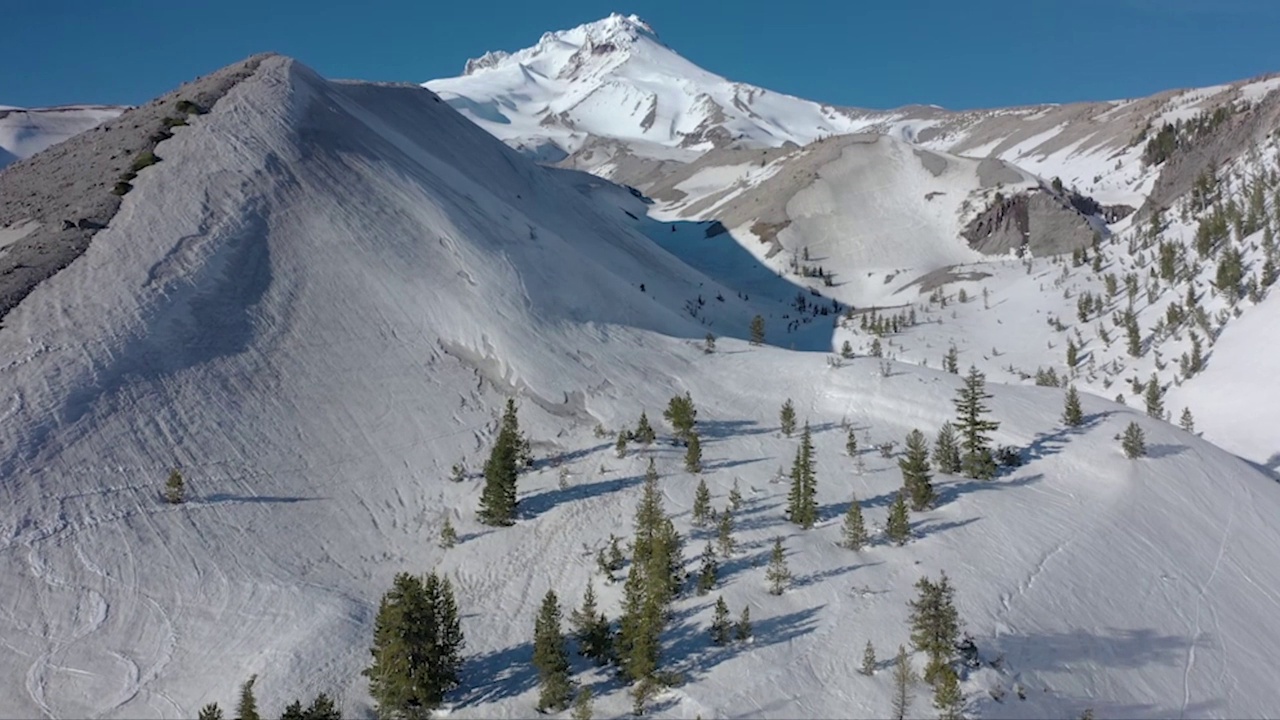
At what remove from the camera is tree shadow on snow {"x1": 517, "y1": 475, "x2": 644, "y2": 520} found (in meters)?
16.4

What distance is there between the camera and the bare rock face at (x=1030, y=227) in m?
55.9

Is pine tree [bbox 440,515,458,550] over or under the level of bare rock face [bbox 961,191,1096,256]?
under

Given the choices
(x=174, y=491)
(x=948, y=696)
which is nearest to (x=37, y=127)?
(x=174, y=491)

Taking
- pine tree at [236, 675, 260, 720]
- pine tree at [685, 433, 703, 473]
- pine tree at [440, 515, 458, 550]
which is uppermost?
pine tree at [685, 433, 703, 473]

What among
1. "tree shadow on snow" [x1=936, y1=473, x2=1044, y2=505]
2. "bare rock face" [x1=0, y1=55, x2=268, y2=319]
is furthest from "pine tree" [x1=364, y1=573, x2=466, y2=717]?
"bare rock face" [x1=0, y1=55, x2=268, y2=319]

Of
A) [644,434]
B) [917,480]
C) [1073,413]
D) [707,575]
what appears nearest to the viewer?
[707,575]

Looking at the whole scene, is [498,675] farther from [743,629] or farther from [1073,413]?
[1073,413]

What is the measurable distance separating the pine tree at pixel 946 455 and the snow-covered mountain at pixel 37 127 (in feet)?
312

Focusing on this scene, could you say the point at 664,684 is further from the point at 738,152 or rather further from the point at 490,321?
the point at 738,152

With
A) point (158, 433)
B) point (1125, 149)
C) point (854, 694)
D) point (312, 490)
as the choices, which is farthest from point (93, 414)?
point (1125, 149)

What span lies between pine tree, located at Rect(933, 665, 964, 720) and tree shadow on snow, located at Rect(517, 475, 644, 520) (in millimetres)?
7365

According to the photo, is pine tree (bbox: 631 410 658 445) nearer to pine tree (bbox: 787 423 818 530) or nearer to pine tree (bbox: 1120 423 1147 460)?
pine tree (bbox: 787 423 818 530)

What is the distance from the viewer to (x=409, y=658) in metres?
11.2

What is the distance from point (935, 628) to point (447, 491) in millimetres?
9751
